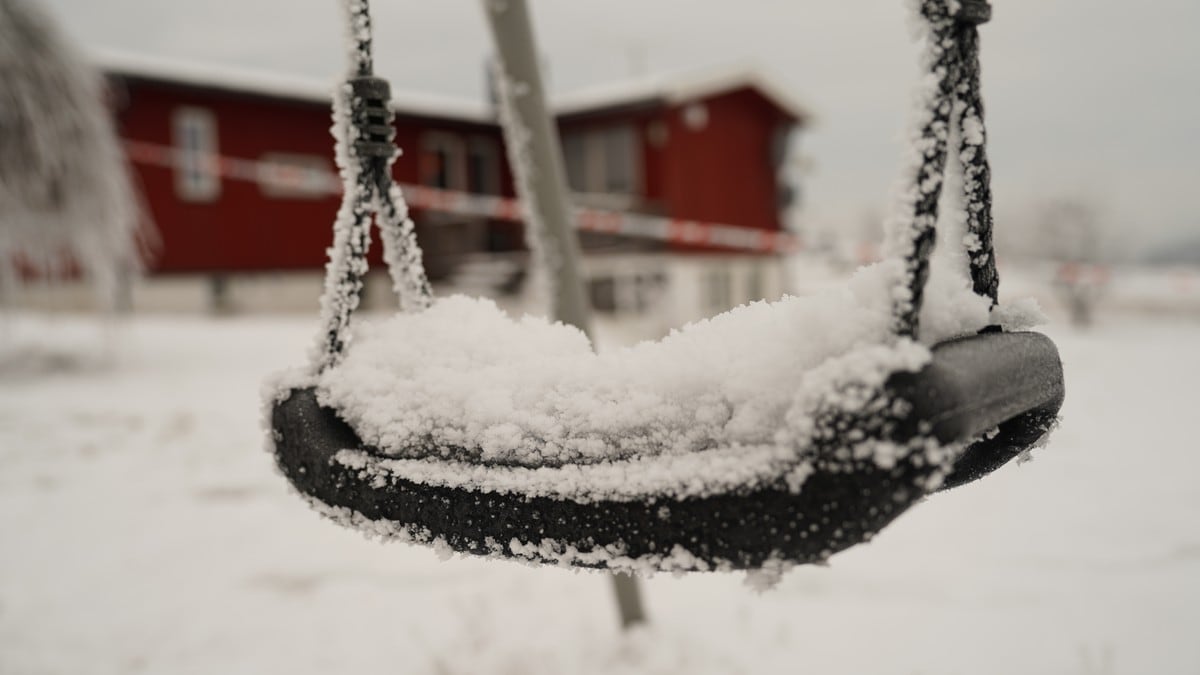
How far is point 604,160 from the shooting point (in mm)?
15547

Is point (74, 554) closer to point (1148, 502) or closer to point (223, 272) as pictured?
point (1148, 502)

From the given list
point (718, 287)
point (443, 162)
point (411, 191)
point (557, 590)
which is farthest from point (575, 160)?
point (557, 590)

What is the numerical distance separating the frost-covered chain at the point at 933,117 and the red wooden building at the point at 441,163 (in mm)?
11024

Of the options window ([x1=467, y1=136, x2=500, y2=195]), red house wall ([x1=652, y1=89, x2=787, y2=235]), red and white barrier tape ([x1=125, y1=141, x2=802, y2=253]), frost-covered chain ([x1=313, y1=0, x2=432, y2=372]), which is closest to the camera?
frost-covered chain ([x1=313, y1=0, x2=432, y2=372])

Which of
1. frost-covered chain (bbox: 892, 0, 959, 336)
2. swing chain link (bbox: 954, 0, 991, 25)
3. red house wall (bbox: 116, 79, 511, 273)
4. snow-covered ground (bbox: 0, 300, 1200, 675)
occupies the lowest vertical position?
snow-covered ground (bbox: 0, 300, 1200, 675)

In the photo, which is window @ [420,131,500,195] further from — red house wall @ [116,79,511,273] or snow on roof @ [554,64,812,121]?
snow on roof @ [554,64,812,121]

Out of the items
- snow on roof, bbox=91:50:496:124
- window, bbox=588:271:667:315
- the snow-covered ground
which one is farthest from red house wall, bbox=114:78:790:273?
the snow-covered ground

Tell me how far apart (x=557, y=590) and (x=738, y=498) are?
6.77 feet

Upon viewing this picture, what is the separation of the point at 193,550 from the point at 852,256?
5.08 m

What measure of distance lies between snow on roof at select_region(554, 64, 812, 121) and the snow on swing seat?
533 inches

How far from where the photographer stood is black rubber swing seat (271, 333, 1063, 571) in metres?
0.56

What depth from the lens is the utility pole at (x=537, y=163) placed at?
1.89 m

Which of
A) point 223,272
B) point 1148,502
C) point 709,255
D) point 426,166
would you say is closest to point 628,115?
point 709,255

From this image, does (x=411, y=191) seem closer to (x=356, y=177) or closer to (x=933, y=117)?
(x=356, y=177)
